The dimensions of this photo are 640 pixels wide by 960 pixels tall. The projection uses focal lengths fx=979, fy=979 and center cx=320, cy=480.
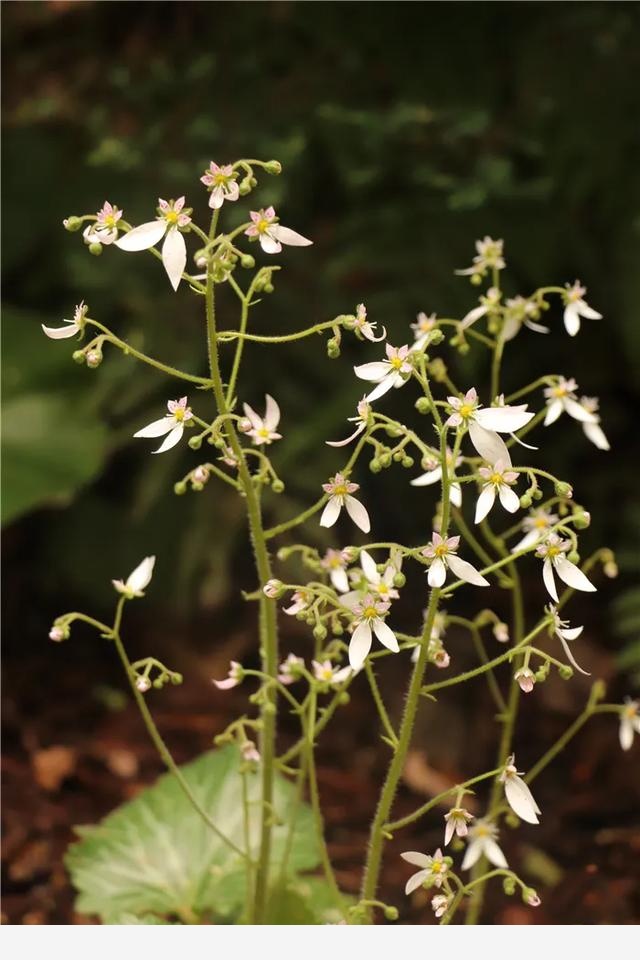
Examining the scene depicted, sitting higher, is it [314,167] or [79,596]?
[314,167]

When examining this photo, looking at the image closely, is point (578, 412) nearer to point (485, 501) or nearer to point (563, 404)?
point (563, 404)

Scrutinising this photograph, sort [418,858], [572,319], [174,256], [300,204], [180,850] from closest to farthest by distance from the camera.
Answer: [174,256], [418,858], [572,319], [180,850], [300,204]

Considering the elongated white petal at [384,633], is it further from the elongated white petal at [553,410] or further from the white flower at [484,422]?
the elongated white petal at [553,410]

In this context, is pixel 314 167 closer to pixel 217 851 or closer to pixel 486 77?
pixel 486 77

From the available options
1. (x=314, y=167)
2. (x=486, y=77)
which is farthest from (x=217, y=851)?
(x=486, y=77)

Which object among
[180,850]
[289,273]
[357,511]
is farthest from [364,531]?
[289,273]

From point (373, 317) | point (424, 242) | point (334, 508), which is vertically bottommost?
point (373, 317)

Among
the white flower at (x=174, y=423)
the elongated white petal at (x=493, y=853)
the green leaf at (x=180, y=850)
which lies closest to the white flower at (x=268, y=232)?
the white flower at (x=174, y=423)
